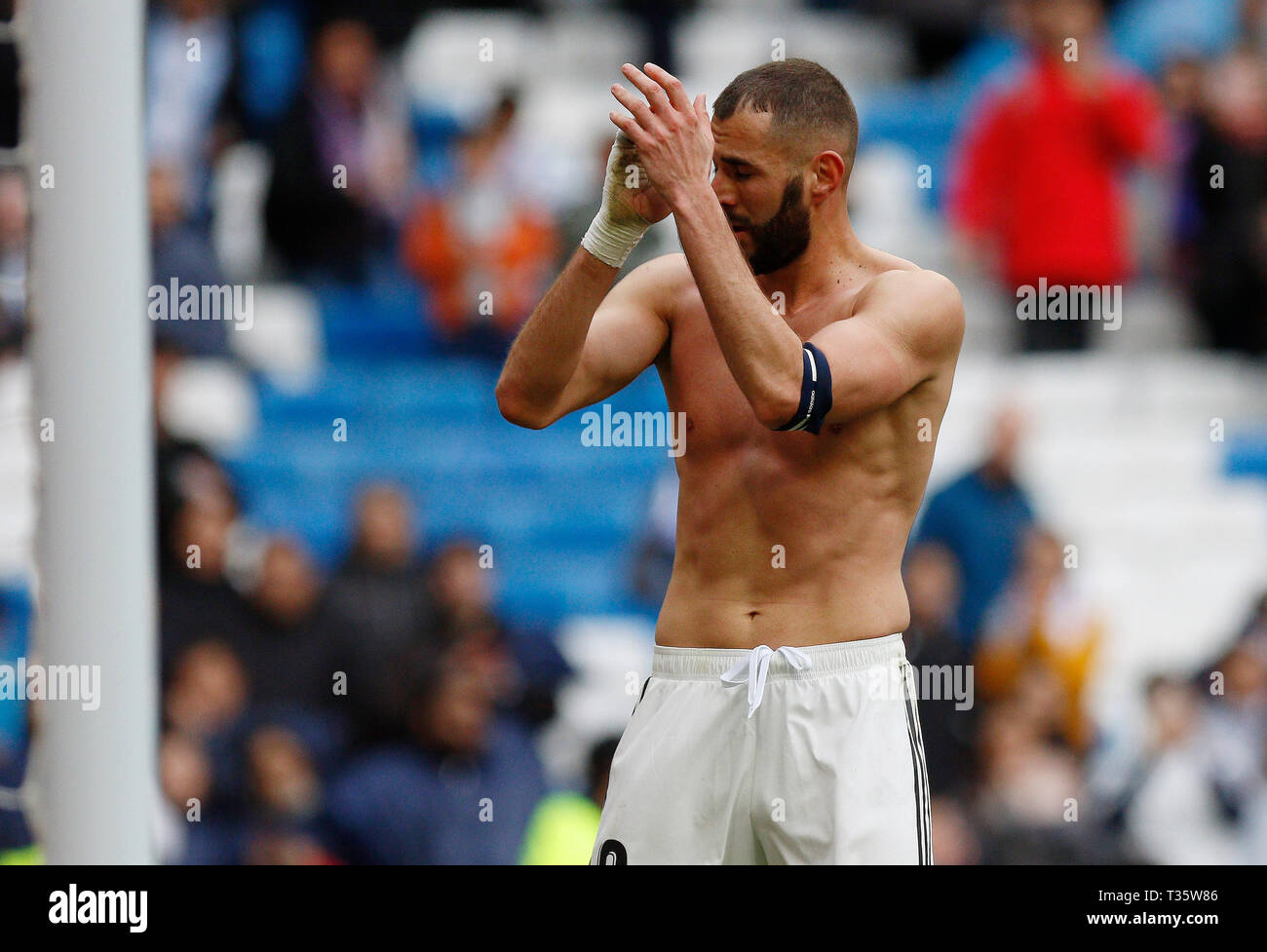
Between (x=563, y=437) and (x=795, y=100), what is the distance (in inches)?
201

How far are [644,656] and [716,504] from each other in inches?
151

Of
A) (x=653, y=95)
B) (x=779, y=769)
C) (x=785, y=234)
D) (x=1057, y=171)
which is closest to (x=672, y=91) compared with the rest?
(x=653, y=95)

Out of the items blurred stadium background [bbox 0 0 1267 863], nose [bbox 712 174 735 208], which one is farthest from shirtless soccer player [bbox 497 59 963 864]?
blurred stadium background [bbox 0 0 1267 863]

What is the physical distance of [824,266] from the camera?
3.23 metres

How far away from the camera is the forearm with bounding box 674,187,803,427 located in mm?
2859

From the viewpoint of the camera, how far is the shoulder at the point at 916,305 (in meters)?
3.09

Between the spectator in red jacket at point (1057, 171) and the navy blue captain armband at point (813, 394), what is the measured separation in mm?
4870

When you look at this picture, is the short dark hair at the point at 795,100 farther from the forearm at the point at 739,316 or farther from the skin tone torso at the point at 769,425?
the forearm at the point at 739,316

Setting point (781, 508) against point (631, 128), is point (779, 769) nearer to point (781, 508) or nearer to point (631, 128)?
point (781, 508)

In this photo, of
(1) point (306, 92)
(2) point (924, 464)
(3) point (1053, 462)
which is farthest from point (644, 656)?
(2) point (924, 464)

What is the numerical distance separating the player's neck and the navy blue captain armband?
308 millimetres

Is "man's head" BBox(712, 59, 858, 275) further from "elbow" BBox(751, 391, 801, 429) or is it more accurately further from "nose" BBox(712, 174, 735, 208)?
"elbow" BBox(751, 391, 801, 429)

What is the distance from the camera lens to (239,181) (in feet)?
28.7

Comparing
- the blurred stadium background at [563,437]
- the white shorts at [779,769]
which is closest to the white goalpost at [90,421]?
the white shorts at [779,769]
